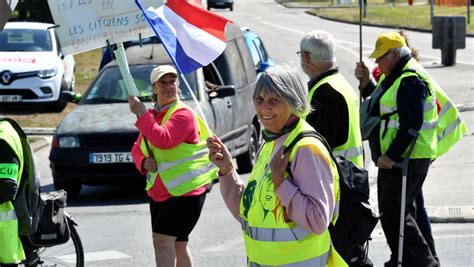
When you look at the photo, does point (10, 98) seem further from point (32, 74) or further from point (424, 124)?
point (424, 124)

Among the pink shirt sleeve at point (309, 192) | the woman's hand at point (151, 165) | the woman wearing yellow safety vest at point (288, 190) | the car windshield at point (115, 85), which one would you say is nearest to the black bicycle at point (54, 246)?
the woman's hand at point (151, 165)

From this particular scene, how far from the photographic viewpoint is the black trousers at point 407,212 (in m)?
8.27

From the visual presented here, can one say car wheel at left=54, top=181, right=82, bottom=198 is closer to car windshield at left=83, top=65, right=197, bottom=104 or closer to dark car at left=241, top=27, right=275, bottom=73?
car windshield at left=83, top=65, right=197, bottom=104

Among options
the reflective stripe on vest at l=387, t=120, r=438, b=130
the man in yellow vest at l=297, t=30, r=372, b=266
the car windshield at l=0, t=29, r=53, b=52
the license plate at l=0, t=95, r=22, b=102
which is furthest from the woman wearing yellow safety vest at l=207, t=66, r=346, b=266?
the car windshield at l=0, t=29, r=53, b=52

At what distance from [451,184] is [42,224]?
21.9ft

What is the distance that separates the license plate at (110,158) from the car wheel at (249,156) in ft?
7.43

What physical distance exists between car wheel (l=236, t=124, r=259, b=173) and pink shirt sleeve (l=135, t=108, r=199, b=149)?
6.94 metres

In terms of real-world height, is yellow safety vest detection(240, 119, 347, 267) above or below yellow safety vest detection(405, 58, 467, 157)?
above

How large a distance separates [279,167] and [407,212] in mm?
3570

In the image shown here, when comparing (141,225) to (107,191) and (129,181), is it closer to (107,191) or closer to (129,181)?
(129,181)

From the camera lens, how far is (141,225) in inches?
454

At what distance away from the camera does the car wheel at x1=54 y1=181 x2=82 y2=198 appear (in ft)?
43.5

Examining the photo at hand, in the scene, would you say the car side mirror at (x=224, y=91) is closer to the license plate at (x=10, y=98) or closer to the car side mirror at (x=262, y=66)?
the car side mirror at (x=262, y=66)

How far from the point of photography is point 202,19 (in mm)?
6383
